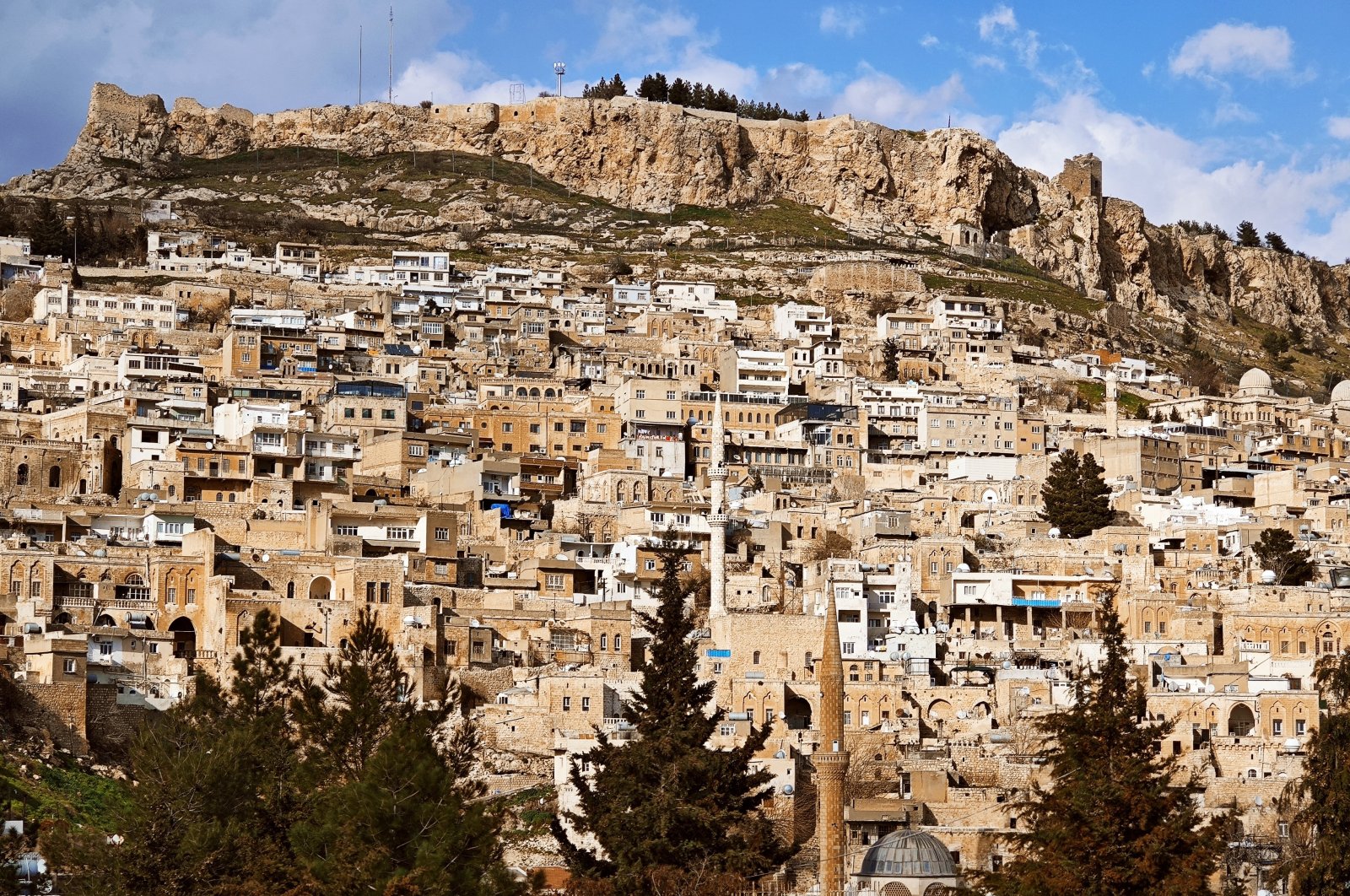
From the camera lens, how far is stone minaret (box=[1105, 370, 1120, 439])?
86.2 m

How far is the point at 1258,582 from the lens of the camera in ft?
202

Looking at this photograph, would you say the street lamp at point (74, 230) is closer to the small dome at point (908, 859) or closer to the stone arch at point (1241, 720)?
the stone arch at point (1241, 720)

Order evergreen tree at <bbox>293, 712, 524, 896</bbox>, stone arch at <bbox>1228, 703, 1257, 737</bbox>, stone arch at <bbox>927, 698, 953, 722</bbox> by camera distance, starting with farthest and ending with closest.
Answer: stone arch at <bbox>927, 698, 953, 722</bbox>, stone arch at <bbox>1228, 703, 1257, 737</bbox>, evergreen tree at <bbox>293, 712, 524, 896</bbox>

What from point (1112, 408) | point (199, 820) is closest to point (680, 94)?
point (1112, 408)

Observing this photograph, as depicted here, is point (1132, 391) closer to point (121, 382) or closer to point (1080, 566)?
point (1080, 566)

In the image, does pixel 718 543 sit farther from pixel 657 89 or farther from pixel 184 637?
pixel 657 89

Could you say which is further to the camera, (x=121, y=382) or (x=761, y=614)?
(x=121, y=382)

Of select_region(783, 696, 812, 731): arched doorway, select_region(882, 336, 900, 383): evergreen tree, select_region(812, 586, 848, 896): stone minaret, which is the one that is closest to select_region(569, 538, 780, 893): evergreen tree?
select_region(812, 586, 848, 896): stone minaret

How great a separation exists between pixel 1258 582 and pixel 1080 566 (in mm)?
5069

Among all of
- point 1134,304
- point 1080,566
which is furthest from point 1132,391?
point 1080,566

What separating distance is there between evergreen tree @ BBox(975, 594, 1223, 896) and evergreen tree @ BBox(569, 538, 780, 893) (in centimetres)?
612

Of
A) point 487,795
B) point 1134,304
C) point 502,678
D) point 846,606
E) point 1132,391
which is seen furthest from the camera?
point 1134,304

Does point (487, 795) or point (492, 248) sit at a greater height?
point (492, 248)

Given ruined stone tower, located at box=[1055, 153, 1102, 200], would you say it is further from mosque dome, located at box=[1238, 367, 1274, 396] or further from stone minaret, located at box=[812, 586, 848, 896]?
stone minaret, located at box=[812, 586, 848, 896]
